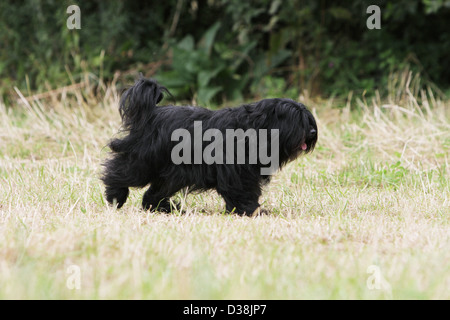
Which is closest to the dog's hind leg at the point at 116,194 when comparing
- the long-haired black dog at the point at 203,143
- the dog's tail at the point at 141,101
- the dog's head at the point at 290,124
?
the long-haired black dog at the point at 203,143

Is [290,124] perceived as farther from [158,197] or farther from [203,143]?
[158,197]

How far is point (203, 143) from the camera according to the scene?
4.50m

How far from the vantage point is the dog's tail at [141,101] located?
180 inches

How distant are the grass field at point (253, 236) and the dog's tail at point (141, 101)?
693 mm

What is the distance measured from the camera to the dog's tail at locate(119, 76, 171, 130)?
4.58 m

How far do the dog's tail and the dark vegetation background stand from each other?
594 cm

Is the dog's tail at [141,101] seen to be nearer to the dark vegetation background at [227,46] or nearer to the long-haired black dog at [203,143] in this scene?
the long-haired black dog at [203,143]

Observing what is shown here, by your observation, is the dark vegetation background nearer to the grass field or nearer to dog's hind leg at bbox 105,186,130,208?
the grass field

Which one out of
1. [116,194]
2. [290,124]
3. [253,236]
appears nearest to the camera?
[253,236]

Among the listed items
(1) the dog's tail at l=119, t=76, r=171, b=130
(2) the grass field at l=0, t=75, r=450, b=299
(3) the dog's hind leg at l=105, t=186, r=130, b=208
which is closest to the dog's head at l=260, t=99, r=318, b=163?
(2) the grass field at l=0, t=75, r=450, b=299

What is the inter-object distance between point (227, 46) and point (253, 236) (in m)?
9.31

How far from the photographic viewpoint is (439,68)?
444 inches

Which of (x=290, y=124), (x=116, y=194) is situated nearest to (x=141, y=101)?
(x=116, y=194)

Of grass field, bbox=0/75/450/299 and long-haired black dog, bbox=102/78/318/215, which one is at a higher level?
long-haired black dog, bbox=102/78/318/215
